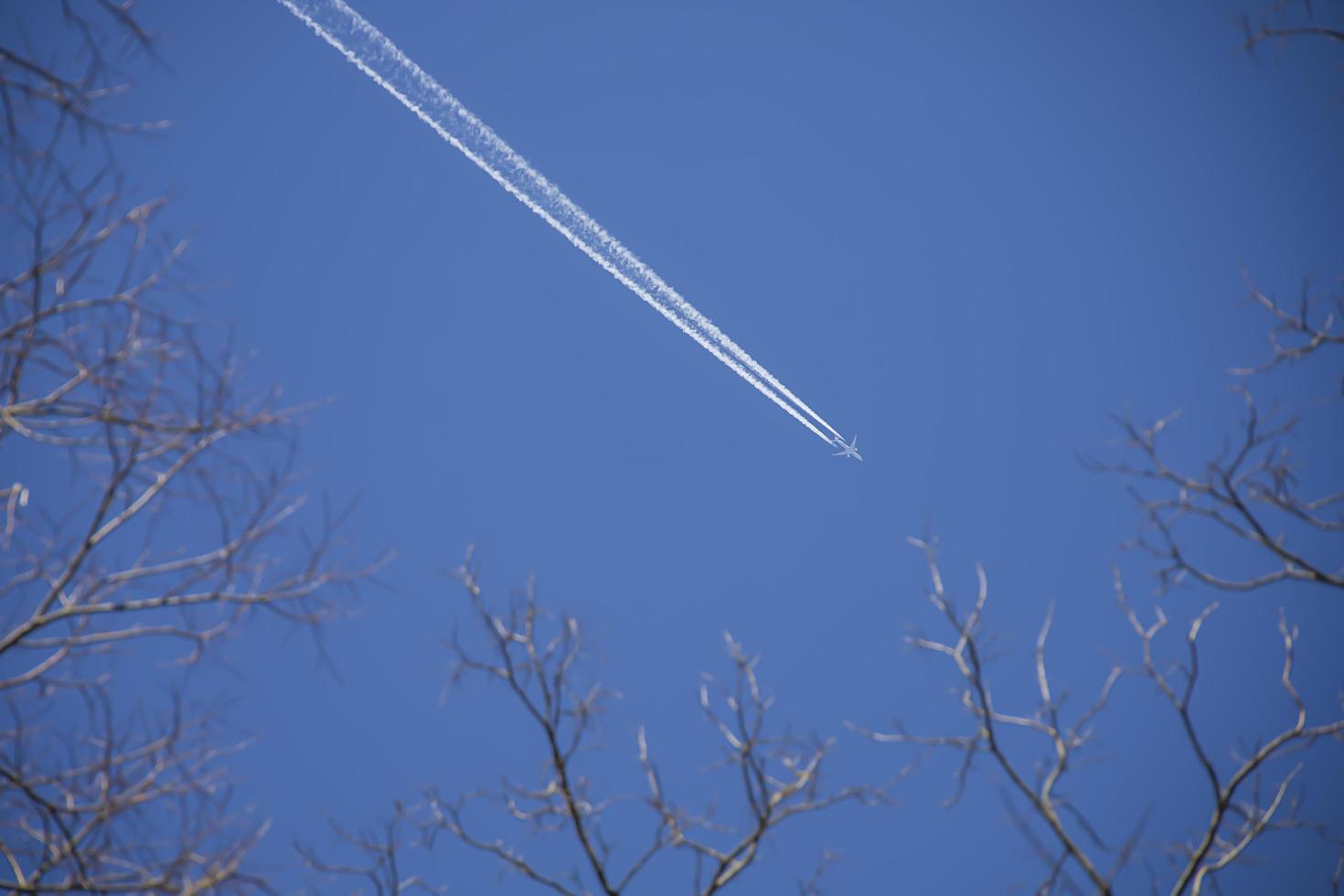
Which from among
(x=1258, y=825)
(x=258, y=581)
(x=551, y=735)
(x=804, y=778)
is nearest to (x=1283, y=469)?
(x=1258, y=825)

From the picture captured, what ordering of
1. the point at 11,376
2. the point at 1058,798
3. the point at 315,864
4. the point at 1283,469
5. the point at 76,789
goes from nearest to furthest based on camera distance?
the point at 11,376, the point at 76,789, the point at 1283,469, the point at 1058,798, the point at 315,864

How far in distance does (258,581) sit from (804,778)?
480 cm

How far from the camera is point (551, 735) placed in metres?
7.52

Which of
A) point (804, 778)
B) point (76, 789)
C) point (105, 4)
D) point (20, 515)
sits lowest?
point (76, 789)

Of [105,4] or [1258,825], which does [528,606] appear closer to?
[105,4]

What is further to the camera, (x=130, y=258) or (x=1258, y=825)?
(x=1258, y=825)

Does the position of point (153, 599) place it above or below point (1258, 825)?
above

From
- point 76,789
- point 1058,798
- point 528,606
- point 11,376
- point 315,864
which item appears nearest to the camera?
point 11,376

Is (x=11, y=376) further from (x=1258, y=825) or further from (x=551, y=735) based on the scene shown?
(x=1258, y=825)

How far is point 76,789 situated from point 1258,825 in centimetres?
807

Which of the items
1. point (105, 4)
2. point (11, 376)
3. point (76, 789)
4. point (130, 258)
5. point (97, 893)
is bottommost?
point (97, 893)

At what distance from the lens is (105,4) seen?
4.22 m

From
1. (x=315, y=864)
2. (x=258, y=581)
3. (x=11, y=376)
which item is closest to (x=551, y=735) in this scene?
(x=315, y=864)

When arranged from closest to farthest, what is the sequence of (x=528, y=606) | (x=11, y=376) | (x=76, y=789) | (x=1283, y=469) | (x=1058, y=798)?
(x=11, y=376) < (x=76, y=789) < (x=1283, y=469) < (x=1058, y=798) < (x=528, y=606)
